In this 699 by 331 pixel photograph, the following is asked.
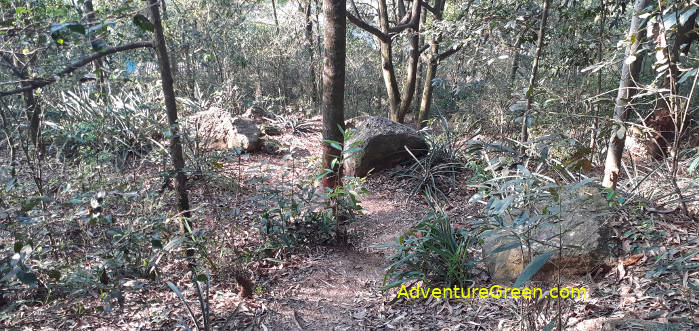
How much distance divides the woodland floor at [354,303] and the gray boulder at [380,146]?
80.7 inches

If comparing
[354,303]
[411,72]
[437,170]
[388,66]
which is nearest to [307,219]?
[354,303]

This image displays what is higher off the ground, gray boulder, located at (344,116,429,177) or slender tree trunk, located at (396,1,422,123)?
slender tree trunk, located at (396,1,422,123)

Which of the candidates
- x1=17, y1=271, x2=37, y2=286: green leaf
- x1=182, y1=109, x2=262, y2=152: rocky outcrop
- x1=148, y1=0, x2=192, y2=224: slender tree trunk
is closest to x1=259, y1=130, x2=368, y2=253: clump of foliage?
x1=148, y1=0, x2=192, y2=224: slender tree trunk

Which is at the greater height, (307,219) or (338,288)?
(307,219)

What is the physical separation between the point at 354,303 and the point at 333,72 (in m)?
2.18

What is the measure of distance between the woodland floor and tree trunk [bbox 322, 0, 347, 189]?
98 centimetres

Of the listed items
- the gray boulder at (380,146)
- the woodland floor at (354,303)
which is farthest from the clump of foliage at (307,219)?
the gray boulder at (380,146)

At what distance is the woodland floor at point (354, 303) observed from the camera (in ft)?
7.16

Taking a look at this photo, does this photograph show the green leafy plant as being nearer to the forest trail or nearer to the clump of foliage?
the forest trail

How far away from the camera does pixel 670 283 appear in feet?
7.44

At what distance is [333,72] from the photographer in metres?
4.04

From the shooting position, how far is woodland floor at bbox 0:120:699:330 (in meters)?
2.18

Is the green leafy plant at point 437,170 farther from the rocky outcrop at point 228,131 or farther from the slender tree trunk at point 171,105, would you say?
the slender tree trunk at point 171,105

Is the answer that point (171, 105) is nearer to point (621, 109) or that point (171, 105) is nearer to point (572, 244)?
point (572, 244)
